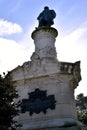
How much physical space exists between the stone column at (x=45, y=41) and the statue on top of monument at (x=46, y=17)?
736 mm

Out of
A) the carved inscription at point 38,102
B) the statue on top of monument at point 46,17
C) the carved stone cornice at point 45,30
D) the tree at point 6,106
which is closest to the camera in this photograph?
the tree at point 6,106

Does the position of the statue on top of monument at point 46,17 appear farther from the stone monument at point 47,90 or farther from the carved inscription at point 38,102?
the carved inscription at point 38,102

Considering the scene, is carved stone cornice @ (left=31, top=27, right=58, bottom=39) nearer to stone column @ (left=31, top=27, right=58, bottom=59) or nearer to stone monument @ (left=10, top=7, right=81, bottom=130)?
stone column @ (left=31, top=27, right=58, bottom=59)

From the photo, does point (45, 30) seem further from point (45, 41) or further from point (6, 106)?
point (6, 106)

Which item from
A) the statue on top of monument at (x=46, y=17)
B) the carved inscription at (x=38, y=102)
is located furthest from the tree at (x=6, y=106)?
the statue on top of monument at (x=46, y=17)

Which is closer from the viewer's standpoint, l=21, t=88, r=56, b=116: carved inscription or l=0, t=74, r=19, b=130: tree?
l=0, t=74, r=19, b=130: tree

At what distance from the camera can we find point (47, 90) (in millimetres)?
11281

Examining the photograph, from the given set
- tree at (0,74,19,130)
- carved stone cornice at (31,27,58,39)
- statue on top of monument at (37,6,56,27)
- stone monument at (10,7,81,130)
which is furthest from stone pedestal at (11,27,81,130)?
tree at (0,74,19,130)

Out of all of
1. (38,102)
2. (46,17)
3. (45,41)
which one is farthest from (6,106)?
(46,17)

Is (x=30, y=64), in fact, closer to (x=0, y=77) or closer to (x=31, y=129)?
(x=31, y=129)

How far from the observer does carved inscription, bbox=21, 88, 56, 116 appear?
1091cm

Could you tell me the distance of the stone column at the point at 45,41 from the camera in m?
12.5

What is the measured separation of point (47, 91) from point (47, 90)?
0.15 feet

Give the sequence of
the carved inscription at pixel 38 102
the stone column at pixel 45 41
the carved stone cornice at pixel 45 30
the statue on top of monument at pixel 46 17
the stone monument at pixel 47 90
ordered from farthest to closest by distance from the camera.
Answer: the statue on top of monument at pixel 46 17 → the carved stone cornice at pixel 45 30 → the stone column at pixel 45 41 → the carved inscription at pixel 38 102 → the stone monument at pixel 47 90
